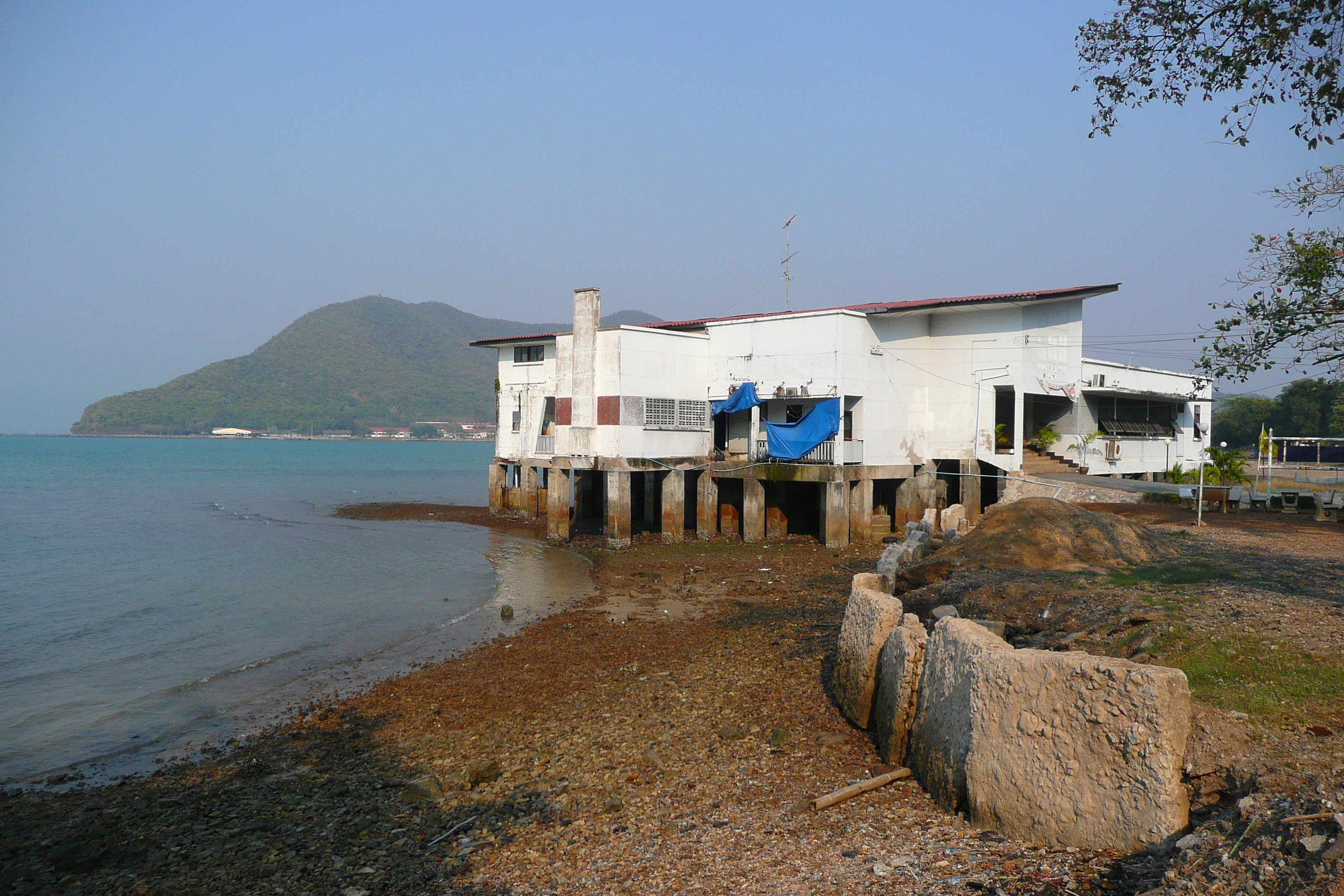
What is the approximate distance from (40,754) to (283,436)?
203 metres

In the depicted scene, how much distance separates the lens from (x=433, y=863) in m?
7.54

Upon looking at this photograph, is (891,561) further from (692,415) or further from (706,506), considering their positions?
(692,415)

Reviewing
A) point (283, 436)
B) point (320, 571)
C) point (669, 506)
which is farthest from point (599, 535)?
point (283, 436)

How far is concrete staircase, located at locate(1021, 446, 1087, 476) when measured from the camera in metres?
29.8

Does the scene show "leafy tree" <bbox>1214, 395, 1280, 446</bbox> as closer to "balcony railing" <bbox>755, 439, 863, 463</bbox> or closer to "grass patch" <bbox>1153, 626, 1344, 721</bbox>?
"balcony railing" <bbox>755, 439, 863, 463</bbox>

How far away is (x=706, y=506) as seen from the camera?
101 ft

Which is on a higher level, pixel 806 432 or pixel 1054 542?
pixel 806 432

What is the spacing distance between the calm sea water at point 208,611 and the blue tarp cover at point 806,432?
7.95 m

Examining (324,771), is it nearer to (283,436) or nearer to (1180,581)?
(1180,581)

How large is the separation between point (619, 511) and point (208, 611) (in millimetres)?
12988

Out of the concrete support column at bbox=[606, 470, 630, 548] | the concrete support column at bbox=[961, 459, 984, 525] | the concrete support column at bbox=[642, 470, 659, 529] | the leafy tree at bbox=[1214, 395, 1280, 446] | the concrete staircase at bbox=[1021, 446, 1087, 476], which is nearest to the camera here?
the concrete support column at bbox=[961, 459, 984, 525]

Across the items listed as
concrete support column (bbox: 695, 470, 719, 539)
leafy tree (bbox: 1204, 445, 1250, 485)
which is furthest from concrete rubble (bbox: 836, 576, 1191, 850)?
leafy tree (bbox: 1204, 445, 1250, 485)

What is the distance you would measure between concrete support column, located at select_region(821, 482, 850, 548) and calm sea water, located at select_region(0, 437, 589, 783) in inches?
327

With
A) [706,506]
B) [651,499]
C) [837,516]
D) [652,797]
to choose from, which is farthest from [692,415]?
[652,797]
